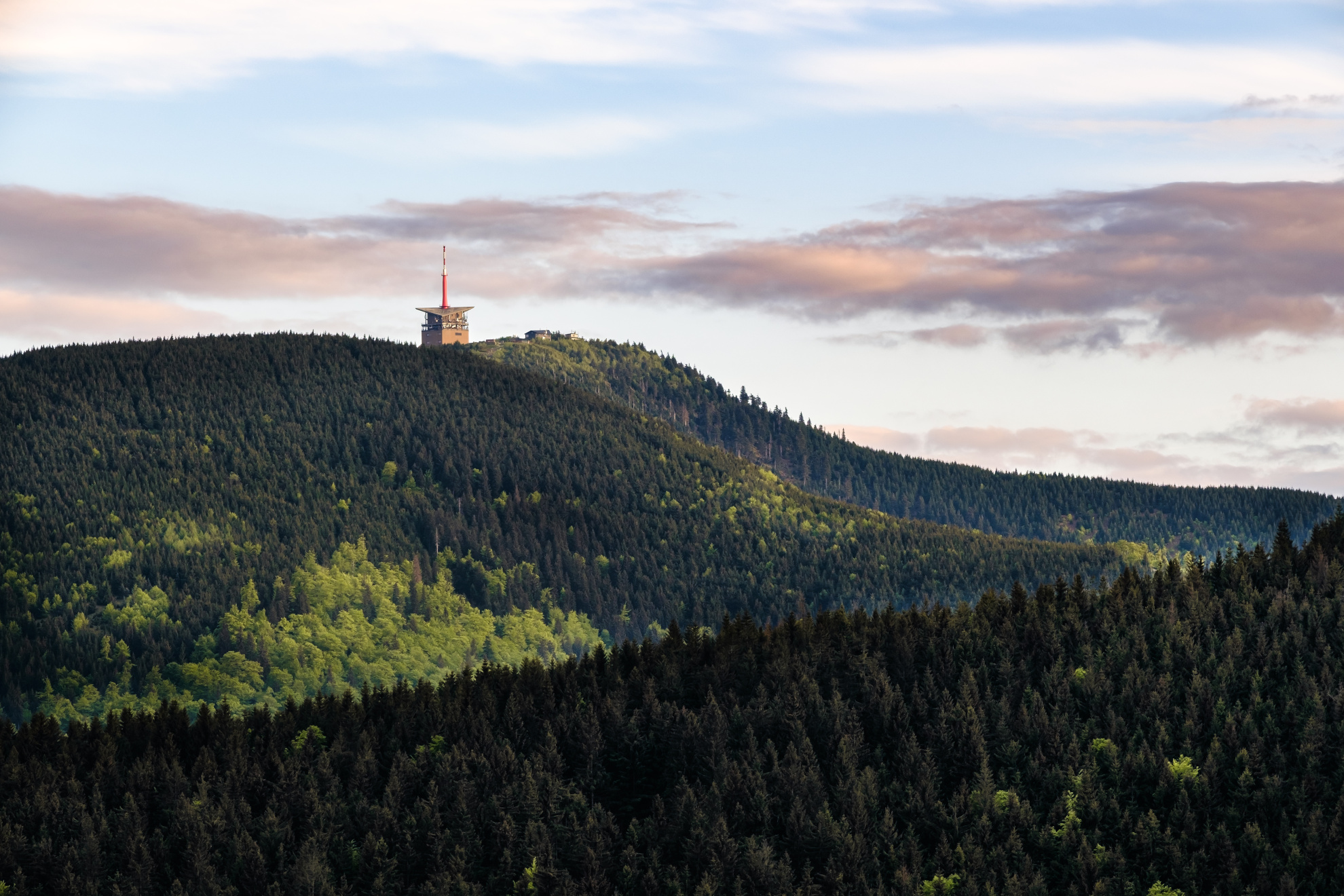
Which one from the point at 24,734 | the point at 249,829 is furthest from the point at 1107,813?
the point at 24,734

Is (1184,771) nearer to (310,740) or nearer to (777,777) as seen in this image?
(777,777)

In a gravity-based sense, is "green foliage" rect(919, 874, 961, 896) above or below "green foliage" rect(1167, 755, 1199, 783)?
below

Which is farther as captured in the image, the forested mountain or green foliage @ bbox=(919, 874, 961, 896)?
the forested mountain

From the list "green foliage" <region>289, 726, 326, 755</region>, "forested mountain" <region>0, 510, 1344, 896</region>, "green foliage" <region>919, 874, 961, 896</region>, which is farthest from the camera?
"green foliage" <region>289, 726, 326, 755</region>

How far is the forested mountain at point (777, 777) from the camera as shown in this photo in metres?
154

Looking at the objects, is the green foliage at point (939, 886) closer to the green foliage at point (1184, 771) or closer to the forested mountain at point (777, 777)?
the forested mountain at point (777, 777)

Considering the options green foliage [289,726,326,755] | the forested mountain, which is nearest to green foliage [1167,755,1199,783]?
the forested mountain

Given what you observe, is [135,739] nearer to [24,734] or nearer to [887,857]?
[24,734]

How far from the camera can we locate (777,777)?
167m

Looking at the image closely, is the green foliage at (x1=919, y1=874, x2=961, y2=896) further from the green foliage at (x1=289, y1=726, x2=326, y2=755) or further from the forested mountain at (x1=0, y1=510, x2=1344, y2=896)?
the green foliage at (x1=289, y1=726, x2=326, y2=755)

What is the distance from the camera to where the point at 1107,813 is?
162m

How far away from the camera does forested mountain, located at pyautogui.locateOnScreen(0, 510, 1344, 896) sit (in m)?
154

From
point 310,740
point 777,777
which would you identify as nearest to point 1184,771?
point 777,777

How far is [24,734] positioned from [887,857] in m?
90.2
